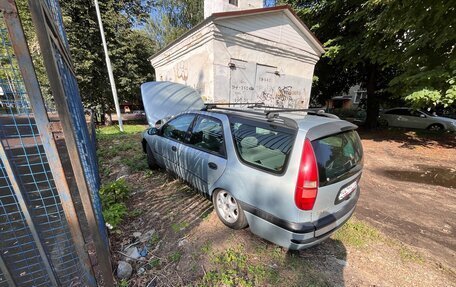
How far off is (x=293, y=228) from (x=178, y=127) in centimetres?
266

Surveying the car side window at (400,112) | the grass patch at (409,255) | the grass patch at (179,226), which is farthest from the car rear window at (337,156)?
the car side window at (400,112)

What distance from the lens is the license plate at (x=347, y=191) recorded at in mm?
2305

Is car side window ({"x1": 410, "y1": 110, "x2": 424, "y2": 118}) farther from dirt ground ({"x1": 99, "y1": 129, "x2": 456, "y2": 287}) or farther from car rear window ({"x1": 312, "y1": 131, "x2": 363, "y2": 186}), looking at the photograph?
car rear window ({"x1": 312, "y1": 131, "x2": 363, "y2": 186})

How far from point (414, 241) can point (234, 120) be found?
307 cm

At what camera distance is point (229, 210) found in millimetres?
2846

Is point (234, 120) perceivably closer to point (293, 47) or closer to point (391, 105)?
point (293, 47)

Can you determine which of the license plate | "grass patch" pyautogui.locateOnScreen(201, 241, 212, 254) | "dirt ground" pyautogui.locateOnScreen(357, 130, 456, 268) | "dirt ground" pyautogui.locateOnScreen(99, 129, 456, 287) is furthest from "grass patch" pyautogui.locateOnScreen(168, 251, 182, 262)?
"dirt ground" pyautogui.locateOnScreen(357, 130, 456, 268)

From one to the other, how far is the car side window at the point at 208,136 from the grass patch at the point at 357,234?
2.03 metres

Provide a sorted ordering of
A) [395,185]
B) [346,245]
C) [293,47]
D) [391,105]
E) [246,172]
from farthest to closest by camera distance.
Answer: [391,105]
[293,47]
[395,185]
[346,245]
[246,172]

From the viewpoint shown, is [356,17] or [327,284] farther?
[356,17]

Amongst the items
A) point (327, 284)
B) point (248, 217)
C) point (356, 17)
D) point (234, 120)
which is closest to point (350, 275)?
point (327, 284)

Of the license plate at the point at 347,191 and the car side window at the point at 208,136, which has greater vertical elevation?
the car side window at the point at 208,136

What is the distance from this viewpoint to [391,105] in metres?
14.4

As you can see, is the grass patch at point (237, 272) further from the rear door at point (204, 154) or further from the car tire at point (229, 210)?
the rear door at point (204, 154)
